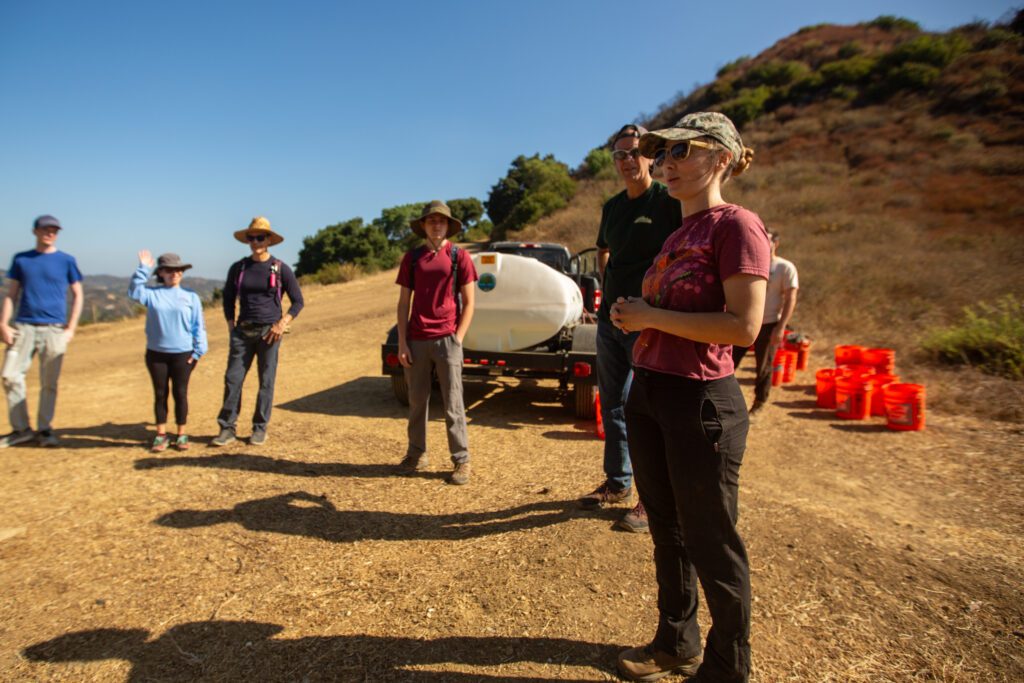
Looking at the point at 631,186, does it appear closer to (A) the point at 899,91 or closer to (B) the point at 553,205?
(B) the point at 553,205

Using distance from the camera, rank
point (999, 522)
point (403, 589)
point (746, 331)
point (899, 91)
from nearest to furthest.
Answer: point (746, 331) < point (403, 589) < point (999, 522) < point (899, 91)

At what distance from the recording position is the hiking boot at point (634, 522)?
3203 millimetres

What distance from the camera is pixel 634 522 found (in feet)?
10.5

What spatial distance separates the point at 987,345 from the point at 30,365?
10742 millimetres

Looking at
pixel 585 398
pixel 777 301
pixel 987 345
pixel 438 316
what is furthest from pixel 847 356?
pixel 438 316

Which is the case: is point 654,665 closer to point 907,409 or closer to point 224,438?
point 224,438

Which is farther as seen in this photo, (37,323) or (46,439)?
(46,439)

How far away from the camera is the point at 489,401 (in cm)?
698

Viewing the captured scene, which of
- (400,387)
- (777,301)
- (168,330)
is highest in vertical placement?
A: (777,301)

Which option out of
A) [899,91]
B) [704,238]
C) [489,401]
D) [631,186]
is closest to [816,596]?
[704,238]

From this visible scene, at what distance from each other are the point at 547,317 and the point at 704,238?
4126mm

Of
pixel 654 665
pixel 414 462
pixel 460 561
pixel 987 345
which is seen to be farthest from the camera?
pixel 987 345

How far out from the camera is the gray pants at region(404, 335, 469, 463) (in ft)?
13.5

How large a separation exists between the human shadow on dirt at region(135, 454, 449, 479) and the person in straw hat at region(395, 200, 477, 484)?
55 cm
